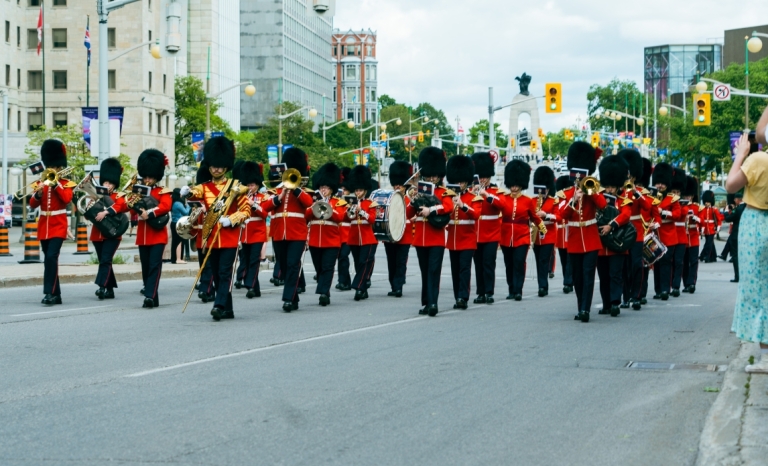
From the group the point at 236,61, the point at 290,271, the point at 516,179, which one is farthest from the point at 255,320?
the point at 236,61

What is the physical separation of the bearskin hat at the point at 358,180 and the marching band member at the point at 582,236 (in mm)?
6204

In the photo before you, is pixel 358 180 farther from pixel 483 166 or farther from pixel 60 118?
pixel 60 118

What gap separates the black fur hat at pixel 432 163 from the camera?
695 inches

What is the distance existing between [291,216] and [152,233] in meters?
1.97

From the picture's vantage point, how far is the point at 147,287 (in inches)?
691

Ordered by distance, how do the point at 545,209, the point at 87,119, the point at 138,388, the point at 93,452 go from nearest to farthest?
1. the point at 93,452
2. the point at 138,388
3. the point at 545,209
4. the point at 87,119

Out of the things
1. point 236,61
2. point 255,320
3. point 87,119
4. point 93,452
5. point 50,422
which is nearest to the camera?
point 93,452

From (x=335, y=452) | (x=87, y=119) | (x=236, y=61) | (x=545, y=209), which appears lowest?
(x=335, y=452)

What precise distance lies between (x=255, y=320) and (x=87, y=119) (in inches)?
858

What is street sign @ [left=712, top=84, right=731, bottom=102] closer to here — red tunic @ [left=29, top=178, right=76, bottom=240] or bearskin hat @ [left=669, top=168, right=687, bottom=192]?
bearskin hat @ [left=669, top=168, right=687, bottom=192]

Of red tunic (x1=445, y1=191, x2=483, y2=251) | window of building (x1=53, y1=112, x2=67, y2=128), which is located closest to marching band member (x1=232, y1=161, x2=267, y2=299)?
red tunic (x1=445, y1=191, x2=483, y2=251)

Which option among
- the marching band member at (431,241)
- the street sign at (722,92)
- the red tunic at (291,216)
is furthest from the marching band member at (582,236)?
the street sign at (722,92)

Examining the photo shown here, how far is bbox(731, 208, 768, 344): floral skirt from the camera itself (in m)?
10.2

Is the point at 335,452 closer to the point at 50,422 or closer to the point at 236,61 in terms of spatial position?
the point at 50,422
